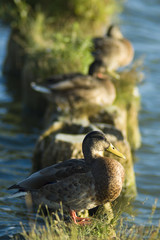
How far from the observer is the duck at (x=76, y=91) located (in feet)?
24.7

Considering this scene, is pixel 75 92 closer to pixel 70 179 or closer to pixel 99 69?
pixel 99 69

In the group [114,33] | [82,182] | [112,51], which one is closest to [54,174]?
[82,182]

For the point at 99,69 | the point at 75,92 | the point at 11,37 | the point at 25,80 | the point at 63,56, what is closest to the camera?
the point at 75,92

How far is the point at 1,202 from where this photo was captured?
5832 mm

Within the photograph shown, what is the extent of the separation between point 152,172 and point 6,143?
2.43 meters

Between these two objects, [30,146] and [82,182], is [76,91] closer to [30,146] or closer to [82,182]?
[30,146]

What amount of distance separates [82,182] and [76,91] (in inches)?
123

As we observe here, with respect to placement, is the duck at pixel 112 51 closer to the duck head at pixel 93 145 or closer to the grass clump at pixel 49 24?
the grass clump at pixel 49 24

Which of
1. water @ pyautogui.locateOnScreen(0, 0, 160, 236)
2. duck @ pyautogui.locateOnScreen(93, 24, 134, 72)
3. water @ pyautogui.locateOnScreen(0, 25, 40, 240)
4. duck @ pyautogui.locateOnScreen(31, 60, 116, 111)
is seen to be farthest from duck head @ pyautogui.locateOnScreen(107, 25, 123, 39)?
duck @ pyautogui.locateOnScreen(31, 60, 116, 111)

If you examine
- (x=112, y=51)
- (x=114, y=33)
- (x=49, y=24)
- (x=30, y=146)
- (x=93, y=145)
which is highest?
(x=49, y=24)

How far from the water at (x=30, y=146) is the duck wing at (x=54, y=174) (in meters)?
0.48

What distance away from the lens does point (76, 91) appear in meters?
7.56

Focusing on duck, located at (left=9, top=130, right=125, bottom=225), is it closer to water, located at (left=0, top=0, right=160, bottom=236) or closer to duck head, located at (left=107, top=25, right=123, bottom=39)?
water, located at (left=0, top=0, right=160, bottom=236)

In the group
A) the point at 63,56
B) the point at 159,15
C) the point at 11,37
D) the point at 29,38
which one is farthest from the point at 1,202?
the point at 159,15
